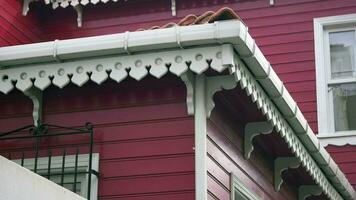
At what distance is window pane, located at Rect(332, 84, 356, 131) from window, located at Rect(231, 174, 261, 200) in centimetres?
349

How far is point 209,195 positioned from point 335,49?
5378mm

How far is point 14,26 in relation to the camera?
31.8 feet

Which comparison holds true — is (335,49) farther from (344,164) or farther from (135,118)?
(135,118)

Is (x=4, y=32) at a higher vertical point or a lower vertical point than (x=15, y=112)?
higher

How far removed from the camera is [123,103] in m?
6.84

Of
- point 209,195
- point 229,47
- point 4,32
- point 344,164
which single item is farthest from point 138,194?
point 344,164

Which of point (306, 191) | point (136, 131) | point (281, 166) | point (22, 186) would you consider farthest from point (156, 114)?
point (306, 191)

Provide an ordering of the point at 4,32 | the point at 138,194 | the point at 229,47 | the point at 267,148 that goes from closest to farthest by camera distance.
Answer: the point at 229,47, the point at 138,194, the point at 267,148, the point at 4,32

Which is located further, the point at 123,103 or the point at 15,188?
the point at 123,103

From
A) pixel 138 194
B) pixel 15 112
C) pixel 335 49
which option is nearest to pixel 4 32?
pixel 15 112

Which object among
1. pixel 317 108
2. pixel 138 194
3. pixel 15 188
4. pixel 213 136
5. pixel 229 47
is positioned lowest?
pixel 15 188

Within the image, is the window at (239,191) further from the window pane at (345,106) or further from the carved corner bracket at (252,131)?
the window pane at (345,106)

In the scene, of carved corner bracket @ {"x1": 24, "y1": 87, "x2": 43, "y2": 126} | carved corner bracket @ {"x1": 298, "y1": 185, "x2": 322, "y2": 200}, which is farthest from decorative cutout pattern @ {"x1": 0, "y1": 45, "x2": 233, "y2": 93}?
carved corner bracket @ {"x1": 298, "y1": 185, "x2": 322, "y2": 200}

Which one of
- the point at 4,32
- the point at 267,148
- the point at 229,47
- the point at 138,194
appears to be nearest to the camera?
the point at 229,47
